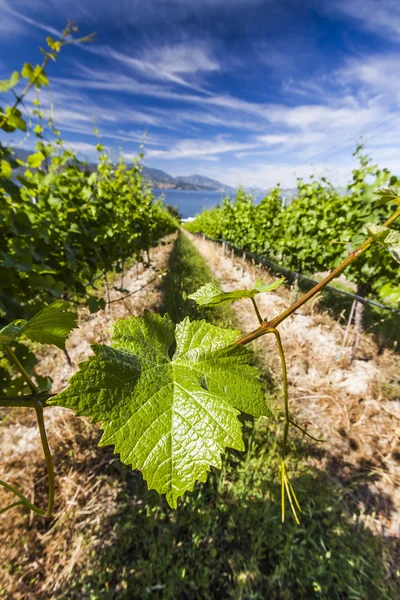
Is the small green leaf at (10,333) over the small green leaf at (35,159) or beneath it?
beneath

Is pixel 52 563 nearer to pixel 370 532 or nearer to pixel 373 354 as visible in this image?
A: pixel 370 532

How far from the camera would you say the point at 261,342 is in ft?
17.3

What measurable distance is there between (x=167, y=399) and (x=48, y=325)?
308 millimetres

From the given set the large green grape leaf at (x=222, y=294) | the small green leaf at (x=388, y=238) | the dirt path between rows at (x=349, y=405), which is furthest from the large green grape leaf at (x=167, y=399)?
the dirt path between rows at (x=349, y=405)

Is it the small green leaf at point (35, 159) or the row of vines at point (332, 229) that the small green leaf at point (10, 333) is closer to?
the small green leaf at point (35, 159)

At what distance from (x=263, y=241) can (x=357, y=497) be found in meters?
6.85

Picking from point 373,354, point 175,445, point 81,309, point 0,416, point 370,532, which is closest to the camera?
point 175,445

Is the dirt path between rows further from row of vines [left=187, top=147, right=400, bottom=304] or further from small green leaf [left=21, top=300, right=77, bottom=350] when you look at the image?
small green leaf [left=21, top=300, right=77, bottom=350]

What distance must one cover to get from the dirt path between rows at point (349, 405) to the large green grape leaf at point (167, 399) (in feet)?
9.99

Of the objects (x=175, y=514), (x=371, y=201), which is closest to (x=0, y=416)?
(x=175, y=514)

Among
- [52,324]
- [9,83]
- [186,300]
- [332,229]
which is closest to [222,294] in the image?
[52,324]

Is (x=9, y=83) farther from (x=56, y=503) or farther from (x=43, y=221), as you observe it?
(x=56, y=503)

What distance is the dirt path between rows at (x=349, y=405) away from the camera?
2.91m

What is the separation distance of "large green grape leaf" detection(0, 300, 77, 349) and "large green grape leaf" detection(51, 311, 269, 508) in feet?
0.47
